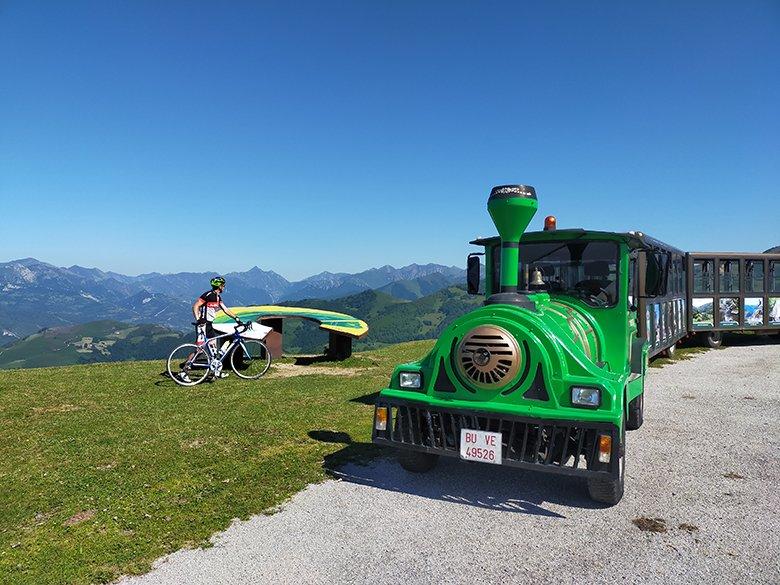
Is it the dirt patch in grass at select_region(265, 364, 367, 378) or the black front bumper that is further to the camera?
the dirt patch in grass at select_region(265, 364, 367, 378)

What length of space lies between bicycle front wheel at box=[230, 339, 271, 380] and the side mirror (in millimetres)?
6319

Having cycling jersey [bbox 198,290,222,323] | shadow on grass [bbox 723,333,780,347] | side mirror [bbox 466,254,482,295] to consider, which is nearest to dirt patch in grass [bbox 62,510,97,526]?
side mirror [bbox 466,254,482,295]

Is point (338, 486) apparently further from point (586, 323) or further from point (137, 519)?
point (586, 323)

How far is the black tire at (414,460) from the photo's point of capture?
6.11m

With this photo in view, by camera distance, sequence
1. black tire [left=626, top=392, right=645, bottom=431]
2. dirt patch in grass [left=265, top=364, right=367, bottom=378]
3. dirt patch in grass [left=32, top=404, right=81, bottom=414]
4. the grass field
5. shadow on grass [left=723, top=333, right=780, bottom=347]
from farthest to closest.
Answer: shadow on grass [left=723, top=333, right=780, bottom=347], dirt patch in grass [left=265, top=364, right=367, bottom=378], dirt patch in grass [left=32, top=404, right=81, bottom=414], black tire [left=626, top=392, right=645, bottom=431], the grass field

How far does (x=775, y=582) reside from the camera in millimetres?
A: 3873

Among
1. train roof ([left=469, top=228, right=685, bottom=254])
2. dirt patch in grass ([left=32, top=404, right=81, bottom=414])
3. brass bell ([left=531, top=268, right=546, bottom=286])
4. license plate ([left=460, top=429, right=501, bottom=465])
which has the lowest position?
dirt patch in grass ([left=32, top=404, right=81, bottom=414])

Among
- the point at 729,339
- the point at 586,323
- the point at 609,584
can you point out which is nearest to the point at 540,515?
the point at 609,584

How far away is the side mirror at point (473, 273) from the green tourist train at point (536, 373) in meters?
1.25

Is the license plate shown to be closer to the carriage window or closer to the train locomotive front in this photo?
the train locomotive front

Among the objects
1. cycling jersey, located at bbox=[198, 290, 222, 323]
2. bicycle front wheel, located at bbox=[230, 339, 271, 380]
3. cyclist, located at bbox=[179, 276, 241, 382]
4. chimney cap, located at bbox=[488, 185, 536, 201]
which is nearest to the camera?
chimney cap, located at bbox=[488, 185, 536, 201]

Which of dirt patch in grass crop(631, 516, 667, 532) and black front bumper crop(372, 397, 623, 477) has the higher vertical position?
black front bumper crop(372, 397, 623, 477)

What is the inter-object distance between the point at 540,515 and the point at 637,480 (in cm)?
172

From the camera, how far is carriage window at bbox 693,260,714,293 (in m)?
18.7
